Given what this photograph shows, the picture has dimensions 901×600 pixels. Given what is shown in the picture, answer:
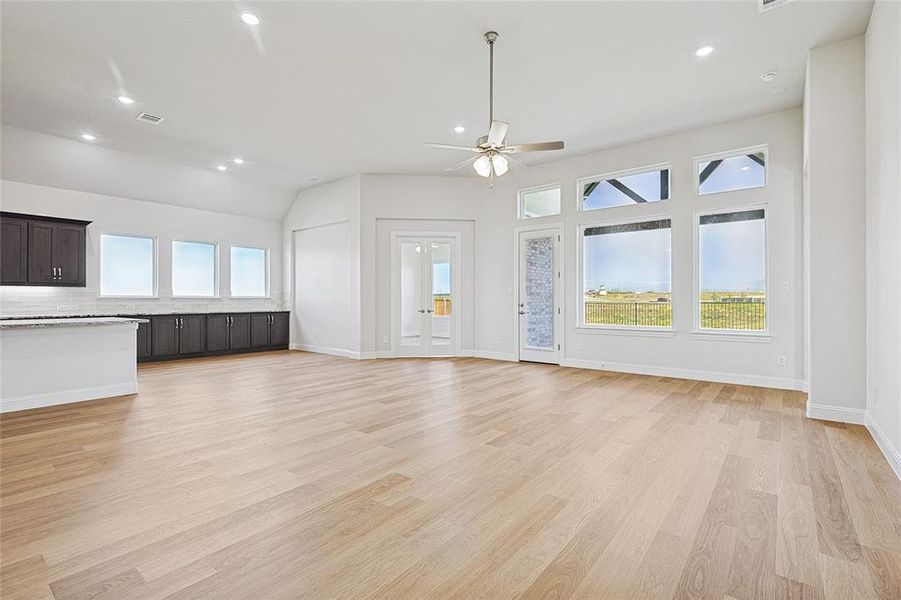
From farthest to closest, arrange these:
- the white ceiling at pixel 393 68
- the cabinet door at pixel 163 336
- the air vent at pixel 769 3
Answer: the cabinet door at pixel 163 336
the white ceiling at pixel 393 68
the air vent at pixel 769 3

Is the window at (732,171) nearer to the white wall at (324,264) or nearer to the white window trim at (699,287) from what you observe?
the white window trim at (699,287)

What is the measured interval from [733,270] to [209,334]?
9.01m

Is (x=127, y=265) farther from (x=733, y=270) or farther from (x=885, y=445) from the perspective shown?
(x=885, y=445)

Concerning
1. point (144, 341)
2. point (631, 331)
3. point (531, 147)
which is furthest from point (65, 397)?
point (631, 331)

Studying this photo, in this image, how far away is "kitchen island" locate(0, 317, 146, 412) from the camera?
14.3 ft

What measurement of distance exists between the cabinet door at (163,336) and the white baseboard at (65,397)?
10.1 ft

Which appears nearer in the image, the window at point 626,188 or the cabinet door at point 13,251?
the cabinet door at point 13,251

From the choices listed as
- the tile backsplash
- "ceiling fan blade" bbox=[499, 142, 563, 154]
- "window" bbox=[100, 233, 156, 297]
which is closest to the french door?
the tile backsplash

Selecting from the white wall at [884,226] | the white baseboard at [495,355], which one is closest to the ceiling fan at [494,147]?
the white wall at [884,226]

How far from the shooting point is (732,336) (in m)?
5.81

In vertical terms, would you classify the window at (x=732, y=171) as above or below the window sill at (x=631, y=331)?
above

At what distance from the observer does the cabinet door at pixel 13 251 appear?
638 centimetres

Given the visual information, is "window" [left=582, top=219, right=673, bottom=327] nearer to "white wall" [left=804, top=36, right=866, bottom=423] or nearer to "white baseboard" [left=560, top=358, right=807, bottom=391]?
"white baseboard" [left=560, top=358, right=807, bottom=391]

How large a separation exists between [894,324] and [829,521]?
5.29 ft
